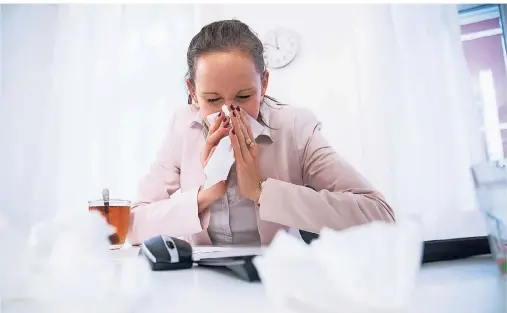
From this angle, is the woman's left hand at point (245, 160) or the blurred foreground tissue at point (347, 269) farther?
the woman's left hand at point (245, 160)

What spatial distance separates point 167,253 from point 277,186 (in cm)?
20

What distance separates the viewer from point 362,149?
2.32ft

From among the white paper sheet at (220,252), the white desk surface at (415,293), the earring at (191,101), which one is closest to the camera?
the white desk surface at (415,293)

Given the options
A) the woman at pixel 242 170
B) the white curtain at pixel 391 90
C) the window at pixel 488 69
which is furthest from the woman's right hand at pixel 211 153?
the window at pixel 488 69

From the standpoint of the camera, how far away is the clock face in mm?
722

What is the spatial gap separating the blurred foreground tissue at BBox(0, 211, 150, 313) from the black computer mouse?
17 millimetres

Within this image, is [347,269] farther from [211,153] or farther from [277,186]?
[211,153]

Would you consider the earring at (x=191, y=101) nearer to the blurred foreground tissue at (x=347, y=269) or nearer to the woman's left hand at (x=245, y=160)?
the woman's left hand at (x=245, y=160)

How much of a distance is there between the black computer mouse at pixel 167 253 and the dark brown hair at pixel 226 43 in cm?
25

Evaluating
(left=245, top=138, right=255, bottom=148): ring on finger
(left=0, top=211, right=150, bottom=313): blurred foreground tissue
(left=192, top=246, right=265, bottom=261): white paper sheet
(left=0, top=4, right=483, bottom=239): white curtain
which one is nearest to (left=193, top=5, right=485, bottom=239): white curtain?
(left=0, top=4, right=483, bottom=239): white curtain

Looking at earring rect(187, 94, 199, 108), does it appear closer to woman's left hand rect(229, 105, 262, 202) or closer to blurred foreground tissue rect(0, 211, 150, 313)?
woman's left hand rect(229, 105, 262, 202)

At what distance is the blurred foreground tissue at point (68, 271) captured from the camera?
1.77 feet

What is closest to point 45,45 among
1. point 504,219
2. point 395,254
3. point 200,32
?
point 200,32

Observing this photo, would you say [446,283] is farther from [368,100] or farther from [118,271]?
[118,271]
